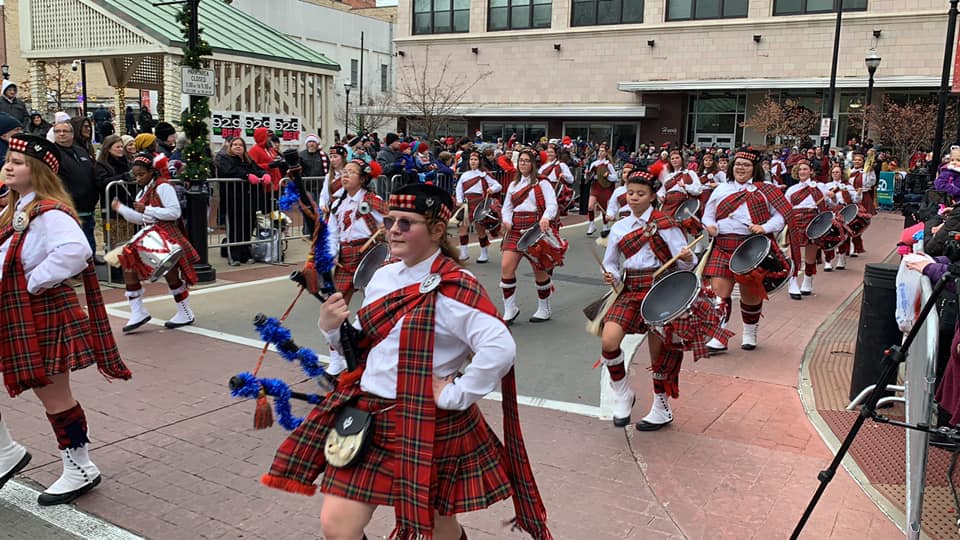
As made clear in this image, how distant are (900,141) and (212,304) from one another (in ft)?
82.7

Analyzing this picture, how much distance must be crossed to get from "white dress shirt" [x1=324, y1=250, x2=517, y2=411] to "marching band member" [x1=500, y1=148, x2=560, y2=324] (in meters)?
5.97

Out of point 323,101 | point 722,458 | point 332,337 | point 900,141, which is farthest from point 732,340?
point 900,141

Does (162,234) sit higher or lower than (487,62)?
lower

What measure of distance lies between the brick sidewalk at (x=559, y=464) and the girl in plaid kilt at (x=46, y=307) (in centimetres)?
38

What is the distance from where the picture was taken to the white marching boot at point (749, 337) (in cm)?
799

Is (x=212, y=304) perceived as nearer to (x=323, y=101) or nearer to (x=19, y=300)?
(x=19, y=300)

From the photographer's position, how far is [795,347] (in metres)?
8.20

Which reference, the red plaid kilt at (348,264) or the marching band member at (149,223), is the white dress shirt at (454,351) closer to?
the red plaid kilt at (348,264)

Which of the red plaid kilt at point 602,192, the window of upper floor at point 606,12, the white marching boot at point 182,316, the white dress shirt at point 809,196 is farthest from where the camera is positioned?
the window of upper floor at point 606,12

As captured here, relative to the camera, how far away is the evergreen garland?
1073cm

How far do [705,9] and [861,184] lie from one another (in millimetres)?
22833

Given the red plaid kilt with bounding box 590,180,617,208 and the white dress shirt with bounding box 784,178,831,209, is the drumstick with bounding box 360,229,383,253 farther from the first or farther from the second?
the red plaid kilt with bounding box 590,180,617,208

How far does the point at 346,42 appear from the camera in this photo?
54.1 m

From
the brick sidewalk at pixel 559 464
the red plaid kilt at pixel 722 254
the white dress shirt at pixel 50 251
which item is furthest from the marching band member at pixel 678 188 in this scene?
the white dress shirt at pixel 50 251
